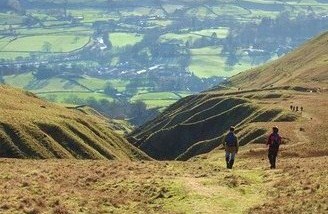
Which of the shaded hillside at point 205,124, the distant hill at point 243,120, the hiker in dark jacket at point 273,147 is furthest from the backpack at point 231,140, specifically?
the shaded hillside at point 205,124

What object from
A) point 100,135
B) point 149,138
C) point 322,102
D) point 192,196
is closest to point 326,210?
point 192,196

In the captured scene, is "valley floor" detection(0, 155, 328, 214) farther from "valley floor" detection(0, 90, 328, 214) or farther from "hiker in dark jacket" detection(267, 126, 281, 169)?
"hiker in dark jacket" detection(267, 126, 281, 169)

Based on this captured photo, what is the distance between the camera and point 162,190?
33.5 m

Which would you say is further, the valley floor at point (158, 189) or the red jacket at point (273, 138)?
the red jacket at point (273, 138)

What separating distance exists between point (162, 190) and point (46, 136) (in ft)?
153

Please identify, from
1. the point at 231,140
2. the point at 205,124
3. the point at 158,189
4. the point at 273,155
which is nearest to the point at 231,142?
the point at 231,140

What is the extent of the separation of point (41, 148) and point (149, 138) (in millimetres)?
69993

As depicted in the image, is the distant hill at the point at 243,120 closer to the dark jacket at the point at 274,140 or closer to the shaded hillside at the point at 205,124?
the shaded hillside at the point at 205,124

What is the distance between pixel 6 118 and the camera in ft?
253

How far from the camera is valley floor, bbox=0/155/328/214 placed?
30.3 meters

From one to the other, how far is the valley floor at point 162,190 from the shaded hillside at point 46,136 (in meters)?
32.0

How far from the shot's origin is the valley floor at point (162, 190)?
99.5ft

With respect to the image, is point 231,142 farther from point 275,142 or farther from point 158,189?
point 158,189

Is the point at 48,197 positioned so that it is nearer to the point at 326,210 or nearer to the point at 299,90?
the point at 326,210
